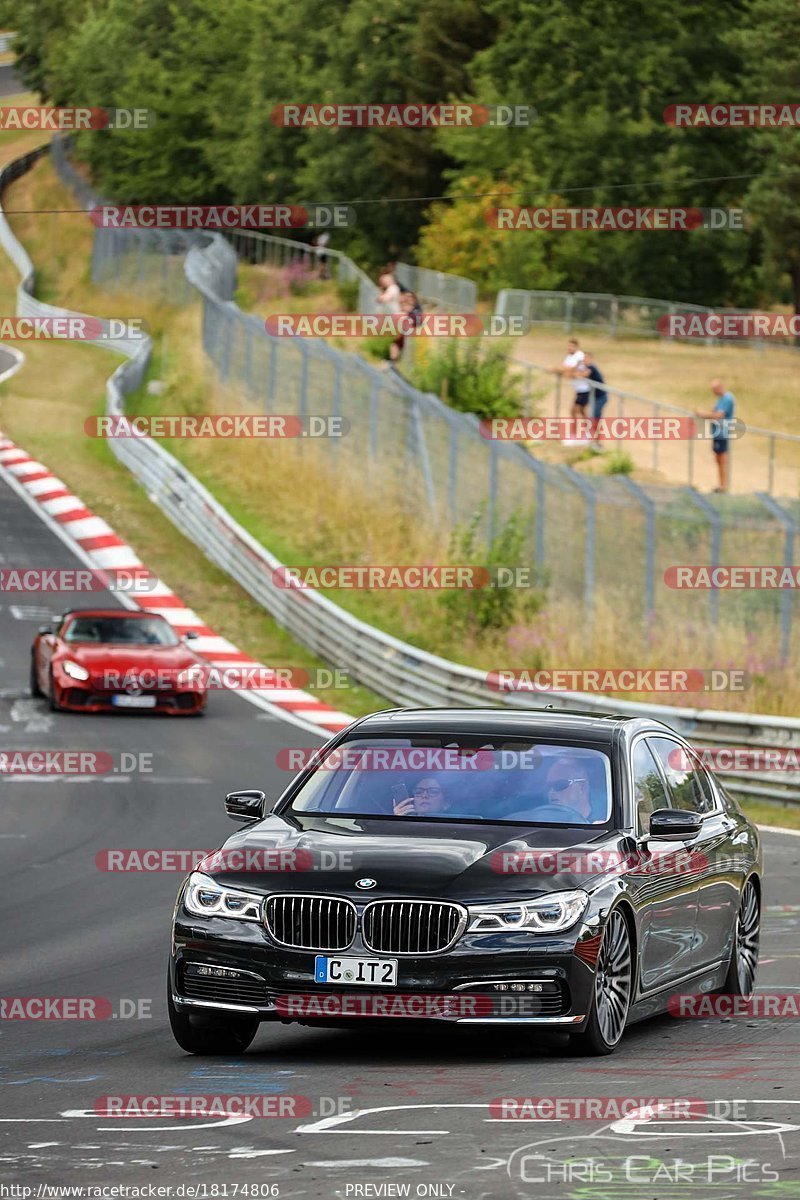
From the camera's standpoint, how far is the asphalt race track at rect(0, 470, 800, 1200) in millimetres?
7137

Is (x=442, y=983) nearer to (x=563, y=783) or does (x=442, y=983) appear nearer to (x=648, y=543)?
(x=563, y=783)

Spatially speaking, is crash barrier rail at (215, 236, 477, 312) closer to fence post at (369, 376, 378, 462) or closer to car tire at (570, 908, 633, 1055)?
fence post at (369, 376, 378, 462)

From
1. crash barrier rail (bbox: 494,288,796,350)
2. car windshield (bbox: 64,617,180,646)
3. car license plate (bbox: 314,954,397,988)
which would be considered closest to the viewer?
car license plate (bbox: 314,954,397,988)

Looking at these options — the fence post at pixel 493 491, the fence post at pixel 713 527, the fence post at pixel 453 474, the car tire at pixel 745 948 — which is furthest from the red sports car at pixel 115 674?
the car tire at pixel 745 948

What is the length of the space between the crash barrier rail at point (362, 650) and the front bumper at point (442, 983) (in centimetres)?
356

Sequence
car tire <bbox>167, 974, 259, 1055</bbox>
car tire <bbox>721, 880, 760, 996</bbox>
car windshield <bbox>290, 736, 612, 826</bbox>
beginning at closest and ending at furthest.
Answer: car tire <bbox>167, 974, 259, 1055</bbox>, car windshield <bbox>290, 736, 612, 826</bbox>, car tire <bbox>721, 880, 760, 996</bbox>

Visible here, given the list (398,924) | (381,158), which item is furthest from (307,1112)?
(381,158)

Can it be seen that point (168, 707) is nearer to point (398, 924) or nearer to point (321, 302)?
point (398, 924)

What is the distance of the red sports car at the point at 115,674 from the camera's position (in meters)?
27.0

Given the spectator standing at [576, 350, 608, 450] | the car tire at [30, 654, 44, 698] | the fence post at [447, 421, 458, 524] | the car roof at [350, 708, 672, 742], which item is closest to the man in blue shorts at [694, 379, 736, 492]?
the spectator standing at [576, 350, 608, 450]

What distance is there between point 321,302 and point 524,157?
43.0 feet

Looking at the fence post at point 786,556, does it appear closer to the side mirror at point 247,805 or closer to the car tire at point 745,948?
the car tire at point 745,948

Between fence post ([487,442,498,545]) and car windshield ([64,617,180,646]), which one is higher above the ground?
fence post ([487,442,498,545])

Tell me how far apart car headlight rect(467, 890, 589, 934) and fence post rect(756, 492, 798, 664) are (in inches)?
603
